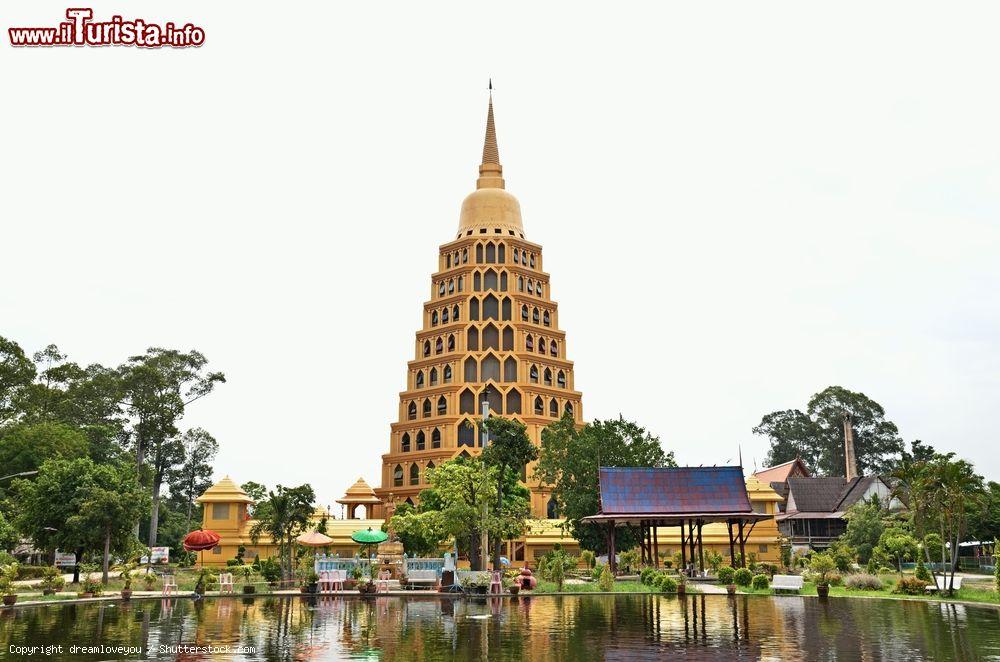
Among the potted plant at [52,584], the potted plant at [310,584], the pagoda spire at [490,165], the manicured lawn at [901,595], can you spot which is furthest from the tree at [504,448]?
the pagoda spire at [490,165]

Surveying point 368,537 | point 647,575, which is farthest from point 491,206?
point 647,575

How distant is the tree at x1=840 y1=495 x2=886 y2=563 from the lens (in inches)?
2233

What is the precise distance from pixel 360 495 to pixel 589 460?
81.5 feet

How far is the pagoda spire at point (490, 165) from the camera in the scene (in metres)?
83.5

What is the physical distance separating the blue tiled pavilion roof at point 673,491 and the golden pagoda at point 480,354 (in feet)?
63.1

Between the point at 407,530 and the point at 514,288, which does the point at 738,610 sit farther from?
the point at 514,288

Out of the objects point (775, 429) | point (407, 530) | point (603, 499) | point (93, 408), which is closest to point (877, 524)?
point (603, 499)

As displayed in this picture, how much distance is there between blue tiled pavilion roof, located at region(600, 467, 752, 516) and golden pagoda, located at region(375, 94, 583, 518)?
63.1 feet

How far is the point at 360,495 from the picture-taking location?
70625 millimetres

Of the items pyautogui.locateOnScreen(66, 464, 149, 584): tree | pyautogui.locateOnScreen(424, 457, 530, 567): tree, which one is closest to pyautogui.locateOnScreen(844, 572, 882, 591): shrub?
pyautogui.locateOnScreen(424, 457, 530, 567): tree

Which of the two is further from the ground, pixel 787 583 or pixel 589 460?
pixel 589 460

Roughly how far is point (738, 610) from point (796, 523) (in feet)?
158

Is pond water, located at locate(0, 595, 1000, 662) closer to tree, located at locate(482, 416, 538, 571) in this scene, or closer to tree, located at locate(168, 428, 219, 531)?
tree, located at locate(482, 416, 538, 571)

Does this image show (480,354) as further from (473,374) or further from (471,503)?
(471,503)
